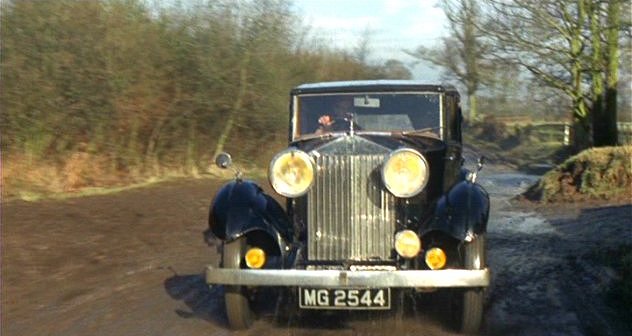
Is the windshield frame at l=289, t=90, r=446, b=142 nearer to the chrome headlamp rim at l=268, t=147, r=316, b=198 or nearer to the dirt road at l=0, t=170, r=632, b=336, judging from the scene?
the chrome headlamp rim at l=268, t=147, r=316, b=198

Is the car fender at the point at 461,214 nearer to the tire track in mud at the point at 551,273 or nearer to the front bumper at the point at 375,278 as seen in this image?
the front bumper at the point at 375,278

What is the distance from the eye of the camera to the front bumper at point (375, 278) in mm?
5617

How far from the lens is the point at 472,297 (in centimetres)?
597

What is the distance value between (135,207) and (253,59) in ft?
18.2

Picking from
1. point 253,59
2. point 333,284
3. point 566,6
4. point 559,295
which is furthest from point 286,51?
point 333,284

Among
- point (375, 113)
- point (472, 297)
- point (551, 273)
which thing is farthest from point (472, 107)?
point (472, 297)

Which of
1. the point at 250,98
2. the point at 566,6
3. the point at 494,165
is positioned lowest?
the point at 494,165

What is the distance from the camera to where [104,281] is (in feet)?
27.3

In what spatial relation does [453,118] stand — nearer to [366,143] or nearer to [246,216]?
[366,143]

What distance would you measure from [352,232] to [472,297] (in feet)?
3.22

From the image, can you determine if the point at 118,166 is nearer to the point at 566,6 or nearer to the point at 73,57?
the point at 73,57

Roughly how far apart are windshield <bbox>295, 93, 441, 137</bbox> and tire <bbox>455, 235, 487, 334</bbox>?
5.01 feet

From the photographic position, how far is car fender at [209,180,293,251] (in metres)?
6.23

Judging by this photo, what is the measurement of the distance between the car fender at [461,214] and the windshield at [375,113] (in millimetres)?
962
